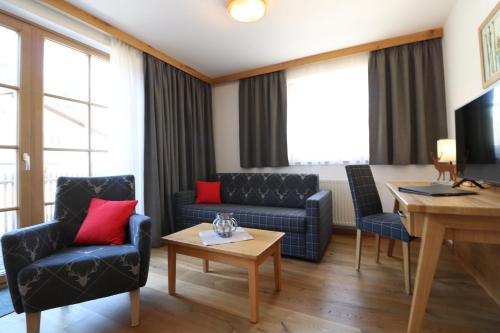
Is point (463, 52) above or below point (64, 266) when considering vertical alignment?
above

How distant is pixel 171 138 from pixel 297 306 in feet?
8.02

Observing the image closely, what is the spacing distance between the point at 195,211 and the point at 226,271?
95 cm

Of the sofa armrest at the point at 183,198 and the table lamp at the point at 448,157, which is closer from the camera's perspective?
the table lamp at the point at 448,157

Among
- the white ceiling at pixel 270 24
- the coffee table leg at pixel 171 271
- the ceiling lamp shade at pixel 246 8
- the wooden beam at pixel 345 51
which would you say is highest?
the white ceiling at pixel 270 24

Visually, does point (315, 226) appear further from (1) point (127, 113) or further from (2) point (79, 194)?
(1) point (127, 113)

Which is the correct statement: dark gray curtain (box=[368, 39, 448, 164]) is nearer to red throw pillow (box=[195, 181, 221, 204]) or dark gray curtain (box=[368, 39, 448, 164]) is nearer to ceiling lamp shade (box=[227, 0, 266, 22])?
ceiling lamp shade (box=[227, 0, 266, 22])

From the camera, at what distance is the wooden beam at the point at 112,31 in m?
2.02

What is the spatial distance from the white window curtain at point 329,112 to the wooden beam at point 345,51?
138 millimetres

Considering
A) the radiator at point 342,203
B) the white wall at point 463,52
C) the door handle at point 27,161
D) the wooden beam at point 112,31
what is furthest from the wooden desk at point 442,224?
the wooden beam at point 112,31

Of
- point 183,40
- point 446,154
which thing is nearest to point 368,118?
point 446,154

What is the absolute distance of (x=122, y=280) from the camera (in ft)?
4.52

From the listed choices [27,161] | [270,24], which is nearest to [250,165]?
[270,24]

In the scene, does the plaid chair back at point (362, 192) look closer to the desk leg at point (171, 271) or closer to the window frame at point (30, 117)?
the desk leg at point (171, 271)

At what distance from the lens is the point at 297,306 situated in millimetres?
1562
